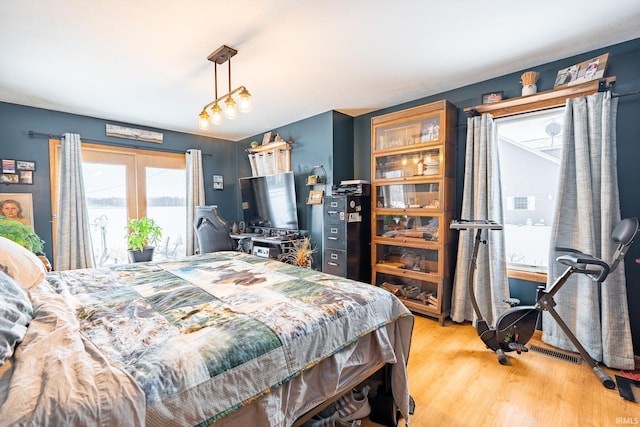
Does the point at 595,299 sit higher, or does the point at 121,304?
the point at 121,304

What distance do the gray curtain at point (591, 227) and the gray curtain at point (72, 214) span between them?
5337 mm

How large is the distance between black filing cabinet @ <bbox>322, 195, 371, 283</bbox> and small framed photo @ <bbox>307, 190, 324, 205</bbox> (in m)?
0.35

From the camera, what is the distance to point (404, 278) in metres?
3.43

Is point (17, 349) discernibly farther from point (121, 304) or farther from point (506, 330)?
point (506, 330)

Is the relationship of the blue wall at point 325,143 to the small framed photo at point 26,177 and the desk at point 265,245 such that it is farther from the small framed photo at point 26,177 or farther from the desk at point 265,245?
the desk at point 265,245

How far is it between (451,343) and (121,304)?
256 centimetres

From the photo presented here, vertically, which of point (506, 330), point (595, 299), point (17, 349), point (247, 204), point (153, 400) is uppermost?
point (247, 204)

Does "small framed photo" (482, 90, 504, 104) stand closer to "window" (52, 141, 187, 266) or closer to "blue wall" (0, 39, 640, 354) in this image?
"blue wall" (0, 39, 640, 354)

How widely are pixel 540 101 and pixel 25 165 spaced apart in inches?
227

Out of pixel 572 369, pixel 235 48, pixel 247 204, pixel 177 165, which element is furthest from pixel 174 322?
pixel 177 165

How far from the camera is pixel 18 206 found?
350 cm

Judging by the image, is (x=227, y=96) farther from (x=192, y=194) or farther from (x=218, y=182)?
(x=218, y=182)

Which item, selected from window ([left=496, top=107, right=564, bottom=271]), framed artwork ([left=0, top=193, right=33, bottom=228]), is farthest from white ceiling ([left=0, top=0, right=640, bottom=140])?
framed artwork ([left=0, top=193, right=33, bottom=228])

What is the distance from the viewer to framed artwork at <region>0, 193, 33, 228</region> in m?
3.43
